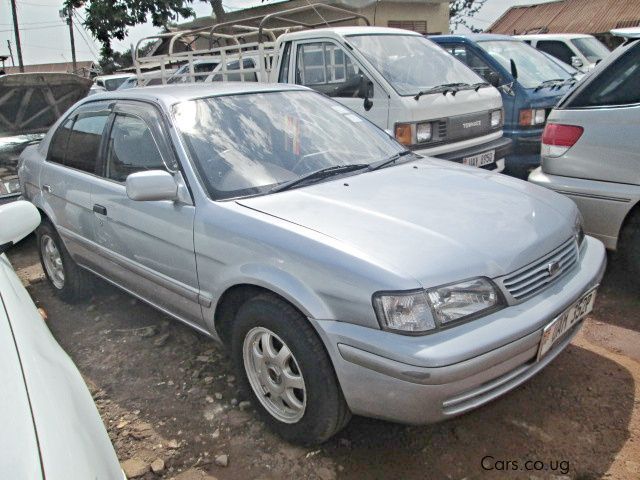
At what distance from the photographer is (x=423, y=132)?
507 cm

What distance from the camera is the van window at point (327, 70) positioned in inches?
214

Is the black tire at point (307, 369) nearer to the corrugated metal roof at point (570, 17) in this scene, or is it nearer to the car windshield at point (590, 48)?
the car windshield at point (590, 48)

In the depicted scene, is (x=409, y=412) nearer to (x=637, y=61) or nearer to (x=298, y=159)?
(x=298, y=159)

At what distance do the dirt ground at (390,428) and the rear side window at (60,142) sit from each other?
148 centimetres

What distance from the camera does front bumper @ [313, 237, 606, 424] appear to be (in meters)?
1.93

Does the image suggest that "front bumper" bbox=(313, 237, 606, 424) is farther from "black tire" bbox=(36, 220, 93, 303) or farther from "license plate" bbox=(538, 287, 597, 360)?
"black tire" bbox=(36, 220, 93, 303)

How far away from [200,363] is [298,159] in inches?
52.7

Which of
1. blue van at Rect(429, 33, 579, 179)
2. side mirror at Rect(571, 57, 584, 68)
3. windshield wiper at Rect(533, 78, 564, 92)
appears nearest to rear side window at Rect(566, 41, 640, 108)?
blue van at Rect(429, 33, 579, 179)

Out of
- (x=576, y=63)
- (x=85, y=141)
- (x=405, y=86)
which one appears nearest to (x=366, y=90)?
(x=405, y=86)

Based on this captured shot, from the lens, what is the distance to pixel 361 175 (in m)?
2.91

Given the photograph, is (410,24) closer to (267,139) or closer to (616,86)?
(616,86)

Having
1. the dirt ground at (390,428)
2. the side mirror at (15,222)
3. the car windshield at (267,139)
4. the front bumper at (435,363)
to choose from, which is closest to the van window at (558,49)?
the dirt ground at (390,428)

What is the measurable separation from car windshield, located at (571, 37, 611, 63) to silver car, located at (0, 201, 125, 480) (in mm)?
10678

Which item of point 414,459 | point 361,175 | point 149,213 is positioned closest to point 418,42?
point 361,175
